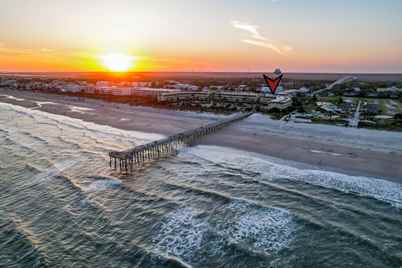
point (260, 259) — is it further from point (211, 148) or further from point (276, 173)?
point (211, 148)

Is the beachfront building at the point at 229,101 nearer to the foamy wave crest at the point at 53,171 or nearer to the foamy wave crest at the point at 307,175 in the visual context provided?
the foamy wave crest at the point at 307,175

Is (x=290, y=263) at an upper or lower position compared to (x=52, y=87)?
lower

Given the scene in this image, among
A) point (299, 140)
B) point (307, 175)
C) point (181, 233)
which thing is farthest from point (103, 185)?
point (299, 140)

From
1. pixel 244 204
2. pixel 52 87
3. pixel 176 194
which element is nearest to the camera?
pixel 244 204

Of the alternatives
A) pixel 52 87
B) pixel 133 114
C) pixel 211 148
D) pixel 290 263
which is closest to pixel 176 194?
pixel 290 263

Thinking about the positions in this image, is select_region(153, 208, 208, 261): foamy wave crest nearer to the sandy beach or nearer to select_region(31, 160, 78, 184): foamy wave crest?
select_region(31, 160, 78, 184): foamy wave crest

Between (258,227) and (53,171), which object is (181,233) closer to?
(258,227)
